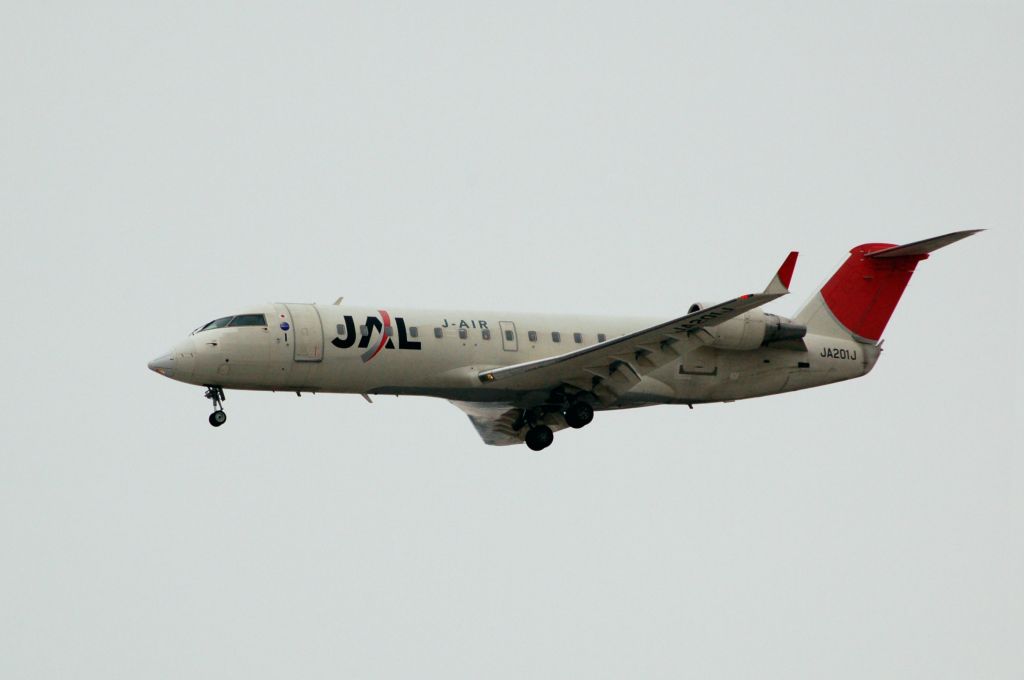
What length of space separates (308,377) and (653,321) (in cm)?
813

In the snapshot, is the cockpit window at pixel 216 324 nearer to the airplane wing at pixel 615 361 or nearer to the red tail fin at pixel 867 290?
the airplane wing at pixel 615 361

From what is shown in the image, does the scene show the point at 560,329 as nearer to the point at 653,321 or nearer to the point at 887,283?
the point at 653,321

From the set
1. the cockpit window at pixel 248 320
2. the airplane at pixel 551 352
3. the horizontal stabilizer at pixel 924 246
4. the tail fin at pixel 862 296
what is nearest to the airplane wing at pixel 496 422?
the airplane at pixel 551 352

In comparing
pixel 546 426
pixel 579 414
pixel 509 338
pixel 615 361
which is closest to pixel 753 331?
pixel 615 361

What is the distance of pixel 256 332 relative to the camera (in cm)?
3086

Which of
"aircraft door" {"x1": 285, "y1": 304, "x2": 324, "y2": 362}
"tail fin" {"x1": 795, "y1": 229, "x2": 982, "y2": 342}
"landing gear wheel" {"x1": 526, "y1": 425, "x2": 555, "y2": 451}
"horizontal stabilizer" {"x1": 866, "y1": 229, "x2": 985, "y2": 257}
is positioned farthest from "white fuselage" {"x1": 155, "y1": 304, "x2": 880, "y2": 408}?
"horizontal stabilizer" {"x1": 866, "y1": 229, "x2": 985, "y2": 257}

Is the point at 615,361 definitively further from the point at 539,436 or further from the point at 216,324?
the point at 216,324

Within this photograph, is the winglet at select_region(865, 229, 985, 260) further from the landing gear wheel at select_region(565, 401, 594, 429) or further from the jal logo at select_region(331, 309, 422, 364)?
the jal logo at select_region(331, 309, 422, 364)

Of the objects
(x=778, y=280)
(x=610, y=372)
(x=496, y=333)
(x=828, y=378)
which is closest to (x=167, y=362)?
(x=496, y=333)

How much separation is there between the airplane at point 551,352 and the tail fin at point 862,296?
0.08ft

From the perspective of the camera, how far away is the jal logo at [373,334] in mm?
31391

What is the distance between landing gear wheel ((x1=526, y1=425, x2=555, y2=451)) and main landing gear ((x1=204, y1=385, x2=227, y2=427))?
6.92 metres

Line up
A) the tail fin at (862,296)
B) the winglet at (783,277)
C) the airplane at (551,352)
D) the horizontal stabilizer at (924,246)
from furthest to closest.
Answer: the tail fin at (862,296) → the horizontal stabilizer at (924,246) → the airplane at (551,352) → the winglet at (783,277)

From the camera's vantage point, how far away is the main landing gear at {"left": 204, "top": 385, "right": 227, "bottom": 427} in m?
31.0
